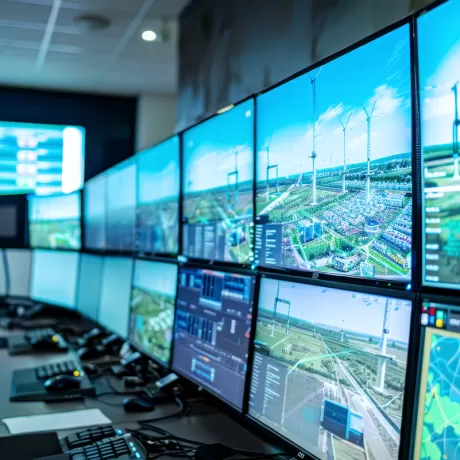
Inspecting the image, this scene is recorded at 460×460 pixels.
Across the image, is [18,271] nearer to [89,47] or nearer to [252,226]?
[89,47]

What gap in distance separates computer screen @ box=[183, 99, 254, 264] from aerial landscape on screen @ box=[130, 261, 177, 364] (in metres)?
0.16

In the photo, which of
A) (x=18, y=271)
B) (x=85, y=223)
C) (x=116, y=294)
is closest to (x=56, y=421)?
(x=116, y=294)

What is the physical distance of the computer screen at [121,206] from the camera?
250cm

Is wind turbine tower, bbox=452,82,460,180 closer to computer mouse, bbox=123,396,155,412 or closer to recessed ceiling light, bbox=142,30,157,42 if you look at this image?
computer mouse, bbox=123,396,155,412

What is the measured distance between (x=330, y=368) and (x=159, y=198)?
123 centimetres

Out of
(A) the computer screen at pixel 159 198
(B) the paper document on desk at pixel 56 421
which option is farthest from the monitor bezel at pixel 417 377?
(A) the computer screen at pixel 159 198

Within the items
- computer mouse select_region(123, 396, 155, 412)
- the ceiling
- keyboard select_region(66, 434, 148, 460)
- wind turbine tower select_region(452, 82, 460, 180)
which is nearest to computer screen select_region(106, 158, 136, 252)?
computer mouse select_region(123, 396, 155, 412)

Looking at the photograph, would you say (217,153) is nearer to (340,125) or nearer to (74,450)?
(340,125)

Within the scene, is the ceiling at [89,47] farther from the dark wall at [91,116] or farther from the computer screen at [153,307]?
the computer screen at [153,307]

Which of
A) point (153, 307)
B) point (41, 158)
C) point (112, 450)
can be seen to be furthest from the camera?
point (41, 158)

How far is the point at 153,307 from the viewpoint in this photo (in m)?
2.03

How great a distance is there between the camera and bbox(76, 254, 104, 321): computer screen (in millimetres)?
2961

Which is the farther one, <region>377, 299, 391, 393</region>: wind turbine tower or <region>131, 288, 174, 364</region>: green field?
<region>131, 288, 174, 364</region>: green field

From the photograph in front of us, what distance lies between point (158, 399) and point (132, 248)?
93 cm
